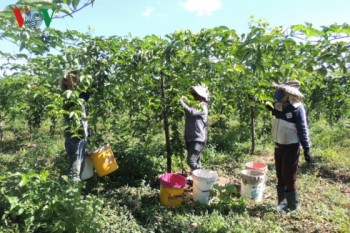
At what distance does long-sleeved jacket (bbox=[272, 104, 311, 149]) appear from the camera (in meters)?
4.44

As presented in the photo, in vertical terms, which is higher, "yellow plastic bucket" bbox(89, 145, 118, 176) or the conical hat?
the conical hat

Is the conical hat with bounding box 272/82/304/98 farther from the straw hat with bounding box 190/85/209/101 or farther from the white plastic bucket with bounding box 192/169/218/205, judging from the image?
the white plastic bucket with bounding box 192/169/218/205

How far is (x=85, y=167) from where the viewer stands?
189 inches

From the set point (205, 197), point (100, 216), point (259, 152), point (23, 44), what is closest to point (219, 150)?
point (259, 152)

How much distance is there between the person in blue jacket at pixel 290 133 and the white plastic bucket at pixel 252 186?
36cm

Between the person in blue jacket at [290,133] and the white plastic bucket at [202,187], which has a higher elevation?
the person in blue jacket at [290,133]

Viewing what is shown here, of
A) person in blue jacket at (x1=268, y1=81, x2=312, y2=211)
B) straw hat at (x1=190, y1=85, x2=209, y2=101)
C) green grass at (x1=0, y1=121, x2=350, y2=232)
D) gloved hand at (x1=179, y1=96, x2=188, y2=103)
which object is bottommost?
green grass at (x1=0, y1=121, x2=350, y2=232)

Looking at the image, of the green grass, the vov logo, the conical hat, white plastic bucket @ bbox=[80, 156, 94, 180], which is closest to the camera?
the vov logo

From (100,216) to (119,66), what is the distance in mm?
1876

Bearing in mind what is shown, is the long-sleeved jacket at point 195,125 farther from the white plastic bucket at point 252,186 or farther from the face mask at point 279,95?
the face mask at point 279,95

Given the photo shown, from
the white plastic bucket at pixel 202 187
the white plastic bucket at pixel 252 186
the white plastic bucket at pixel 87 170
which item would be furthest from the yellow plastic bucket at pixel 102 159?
the white plastic bucket at pixel 252 186

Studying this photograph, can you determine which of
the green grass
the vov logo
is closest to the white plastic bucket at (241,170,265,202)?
the green grass

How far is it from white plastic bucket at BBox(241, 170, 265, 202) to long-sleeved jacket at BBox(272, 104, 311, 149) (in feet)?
2.17

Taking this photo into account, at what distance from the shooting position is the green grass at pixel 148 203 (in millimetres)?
3570
